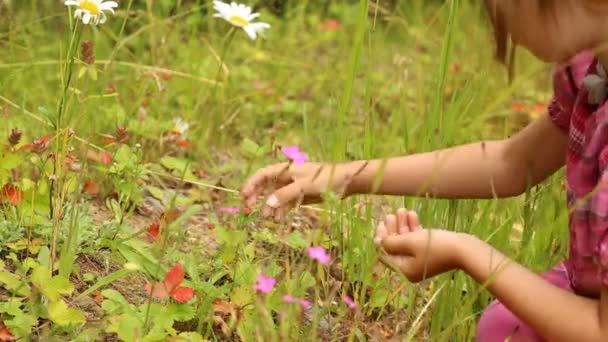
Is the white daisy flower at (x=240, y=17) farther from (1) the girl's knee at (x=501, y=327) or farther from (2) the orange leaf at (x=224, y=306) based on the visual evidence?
(1) the girl's knee at (x=501, y=327)

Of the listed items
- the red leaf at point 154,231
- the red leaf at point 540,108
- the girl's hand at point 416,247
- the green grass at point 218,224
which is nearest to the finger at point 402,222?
the girl's hand at point 416,247

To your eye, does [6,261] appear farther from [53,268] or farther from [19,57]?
[19,57]

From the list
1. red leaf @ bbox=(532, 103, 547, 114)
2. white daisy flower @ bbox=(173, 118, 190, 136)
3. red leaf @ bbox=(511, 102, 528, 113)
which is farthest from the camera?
red leaf @ bbox=(532, 103, 547, 114)

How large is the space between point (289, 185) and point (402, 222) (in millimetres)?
213

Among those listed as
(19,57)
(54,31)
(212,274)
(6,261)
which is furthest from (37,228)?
(54,31)

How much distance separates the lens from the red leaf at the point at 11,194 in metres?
1.80

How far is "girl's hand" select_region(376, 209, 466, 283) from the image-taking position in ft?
4.80

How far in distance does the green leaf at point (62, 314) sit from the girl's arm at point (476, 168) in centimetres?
45

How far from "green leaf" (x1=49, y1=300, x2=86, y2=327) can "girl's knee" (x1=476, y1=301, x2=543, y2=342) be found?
0.62 meters

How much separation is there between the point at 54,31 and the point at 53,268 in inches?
84.1

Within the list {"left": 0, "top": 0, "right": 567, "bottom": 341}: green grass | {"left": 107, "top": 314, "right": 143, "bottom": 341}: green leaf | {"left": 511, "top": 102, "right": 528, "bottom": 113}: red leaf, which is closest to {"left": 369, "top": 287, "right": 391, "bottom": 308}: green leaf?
{"left": 0, "top": 0, "right": 567, "bottom": 341}: green grass

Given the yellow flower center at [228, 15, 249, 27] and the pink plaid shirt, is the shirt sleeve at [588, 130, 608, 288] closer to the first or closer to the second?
the pink plaid shirt

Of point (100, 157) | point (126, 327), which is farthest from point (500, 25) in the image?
point (100, 157)

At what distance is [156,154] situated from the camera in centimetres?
246
